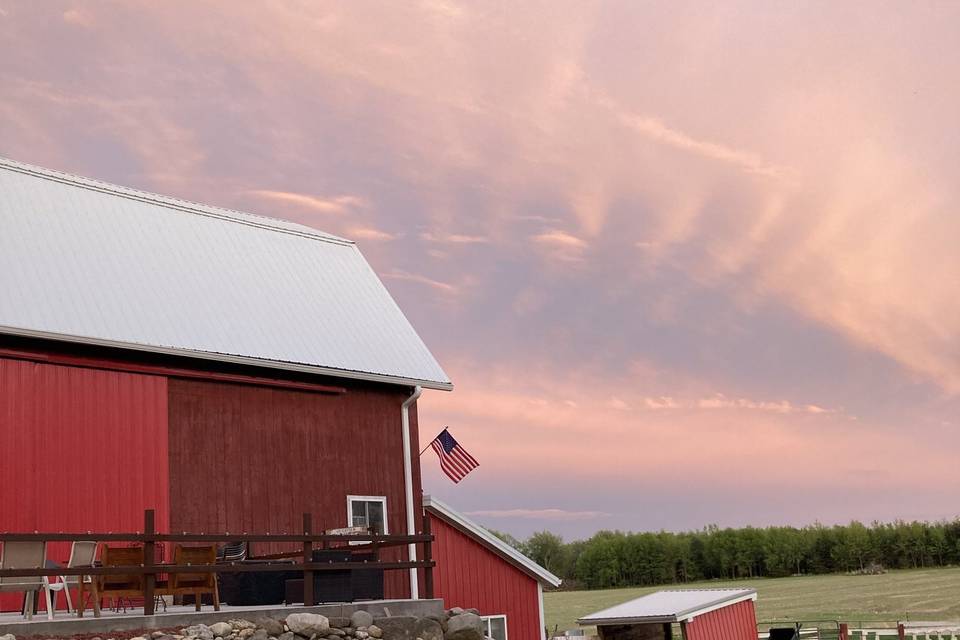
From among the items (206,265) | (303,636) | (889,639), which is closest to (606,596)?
(889,639)

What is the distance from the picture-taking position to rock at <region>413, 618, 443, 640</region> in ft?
43.4

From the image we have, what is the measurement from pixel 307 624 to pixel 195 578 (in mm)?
1568

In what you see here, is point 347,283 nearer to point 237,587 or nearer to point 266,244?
point 266,244

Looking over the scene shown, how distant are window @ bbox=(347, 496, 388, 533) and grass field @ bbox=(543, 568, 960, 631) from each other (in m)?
25.7

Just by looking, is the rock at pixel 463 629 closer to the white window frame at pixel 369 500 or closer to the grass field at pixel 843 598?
the white window frame at pixel 369 500

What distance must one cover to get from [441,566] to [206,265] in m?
6.78

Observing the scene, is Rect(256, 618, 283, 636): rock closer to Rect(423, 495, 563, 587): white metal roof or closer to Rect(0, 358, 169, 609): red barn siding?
Rect(0, 358, 169, 609): red barn siding

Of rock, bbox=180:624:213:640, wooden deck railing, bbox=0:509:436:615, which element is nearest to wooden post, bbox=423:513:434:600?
wooden deck railing, bbox=0:509:436:615

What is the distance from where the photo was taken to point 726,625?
28.0 metres

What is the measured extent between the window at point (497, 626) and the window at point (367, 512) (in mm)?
3173

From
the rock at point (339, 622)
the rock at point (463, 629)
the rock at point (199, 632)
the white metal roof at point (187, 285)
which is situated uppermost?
the white metal roof at point (187, 285)

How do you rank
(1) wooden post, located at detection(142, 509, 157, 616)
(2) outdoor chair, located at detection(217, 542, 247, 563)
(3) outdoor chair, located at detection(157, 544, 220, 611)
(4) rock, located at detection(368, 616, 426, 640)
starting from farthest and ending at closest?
1. (2) outdoor chair, located at detection(217, 542, 247, 563)
2. (4) rock, located at detection(368, 616, 426, 640)
3. (3) outdoor chair, located at detection(157, 544, 220, 611)
4. (1) wooden post, located at detection(142, 509, 157, 616)

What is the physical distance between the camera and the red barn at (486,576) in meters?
19.7

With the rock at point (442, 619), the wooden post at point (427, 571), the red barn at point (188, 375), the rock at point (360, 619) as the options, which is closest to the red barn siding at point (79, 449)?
the red barn at point (188, 375)
